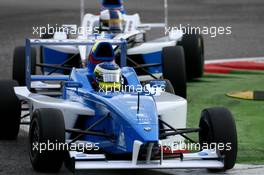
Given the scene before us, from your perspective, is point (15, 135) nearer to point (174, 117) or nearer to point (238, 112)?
point (174, 117)

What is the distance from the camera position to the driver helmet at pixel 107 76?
516 inches

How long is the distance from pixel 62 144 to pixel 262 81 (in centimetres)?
771

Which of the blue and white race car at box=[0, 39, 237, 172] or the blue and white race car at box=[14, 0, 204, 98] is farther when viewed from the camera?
the blue and white race car at box=[14, 0, 204, 98]

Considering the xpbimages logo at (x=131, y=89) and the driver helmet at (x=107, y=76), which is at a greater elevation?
the driver helmet at (x=107, y=76)

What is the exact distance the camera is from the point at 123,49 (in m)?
14.7

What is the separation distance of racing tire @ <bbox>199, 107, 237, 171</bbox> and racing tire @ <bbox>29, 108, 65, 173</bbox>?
145 centimetres

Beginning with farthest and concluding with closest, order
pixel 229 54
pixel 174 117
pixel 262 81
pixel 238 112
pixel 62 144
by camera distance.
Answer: pixel 229 54 → pixel 262 81 → pixel 238 112 → pixel 174 117 → pixel 62 144

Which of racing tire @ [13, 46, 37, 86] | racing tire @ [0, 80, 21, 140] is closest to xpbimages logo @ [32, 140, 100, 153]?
racing tire @ [0, 80, 21, 140]

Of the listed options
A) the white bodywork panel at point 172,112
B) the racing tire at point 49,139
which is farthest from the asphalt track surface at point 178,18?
the racing tire at point 49,139

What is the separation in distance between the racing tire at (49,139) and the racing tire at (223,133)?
4.74 ft

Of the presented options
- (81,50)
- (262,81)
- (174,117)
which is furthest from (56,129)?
(262,81)

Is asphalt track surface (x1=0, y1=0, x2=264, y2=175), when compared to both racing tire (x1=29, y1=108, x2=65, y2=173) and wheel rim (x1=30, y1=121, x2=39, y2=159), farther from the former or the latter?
racing tire (x1=29, y1=108, x2=65, y2=173)

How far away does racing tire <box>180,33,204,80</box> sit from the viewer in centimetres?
1917

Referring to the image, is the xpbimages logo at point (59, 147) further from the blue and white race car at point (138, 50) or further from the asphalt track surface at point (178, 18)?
the asphalt track surface at point (178, 18)
